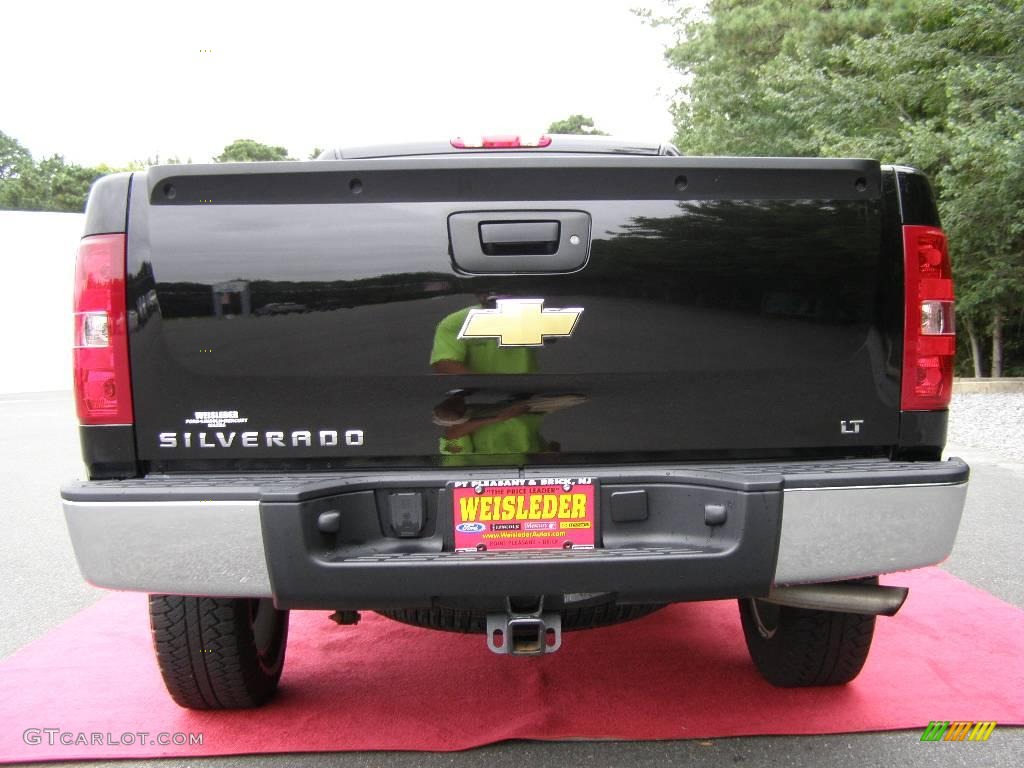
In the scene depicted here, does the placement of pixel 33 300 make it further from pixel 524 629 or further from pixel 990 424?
pixel 524 629

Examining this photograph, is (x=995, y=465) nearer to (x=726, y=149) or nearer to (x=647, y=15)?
(x=726, y=149)

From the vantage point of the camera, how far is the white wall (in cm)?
2119

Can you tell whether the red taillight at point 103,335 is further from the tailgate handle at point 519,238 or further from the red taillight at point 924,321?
the red taillight at point 924,321

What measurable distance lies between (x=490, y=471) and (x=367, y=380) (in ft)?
1.29

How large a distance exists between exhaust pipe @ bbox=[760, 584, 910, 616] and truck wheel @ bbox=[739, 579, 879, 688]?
15.7 inches

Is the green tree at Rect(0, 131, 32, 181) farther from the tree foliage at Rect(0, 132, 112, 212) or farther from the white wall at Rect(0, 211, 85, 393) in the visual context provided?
the white wall at Rect(0, 211, 85, 393)

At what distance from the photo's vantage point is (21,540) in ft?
18.7

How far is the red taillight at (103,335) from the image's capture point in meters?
2.24

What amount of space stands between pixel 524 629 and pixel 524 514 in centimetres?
29

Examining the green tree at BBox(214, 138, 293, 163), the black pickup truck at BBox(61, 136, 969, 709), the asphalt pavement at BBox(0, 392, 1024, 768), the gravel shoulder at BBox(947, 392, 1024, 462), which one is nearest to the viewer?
the black pickup truck at BBox(61, 136, 969, 709)

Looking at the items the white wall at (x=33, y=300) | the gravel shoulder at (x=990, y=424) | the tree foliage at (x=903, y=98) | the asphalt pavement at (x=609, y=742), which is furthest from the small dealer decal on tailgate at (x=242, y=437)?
the white wall at (x=33, y=300)

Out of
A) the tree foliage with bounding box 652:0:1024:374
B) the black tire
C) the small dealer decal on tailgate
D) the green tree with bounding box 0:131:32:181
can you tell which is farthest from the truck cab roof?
the green tree with bounding box 0:131:32:181

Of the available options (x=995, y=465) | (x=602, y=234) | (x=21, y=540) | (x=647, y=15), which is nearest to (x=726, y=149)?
(x=647, y=15)

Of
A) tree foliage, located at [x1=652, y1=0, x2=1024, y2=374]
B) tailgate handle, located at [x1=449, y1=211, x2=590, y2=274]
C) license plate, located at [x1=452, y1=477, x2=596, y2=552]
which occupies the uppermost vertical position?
tree foliage, located at [x1=652, y1=0, x2=1024, y2=374]
